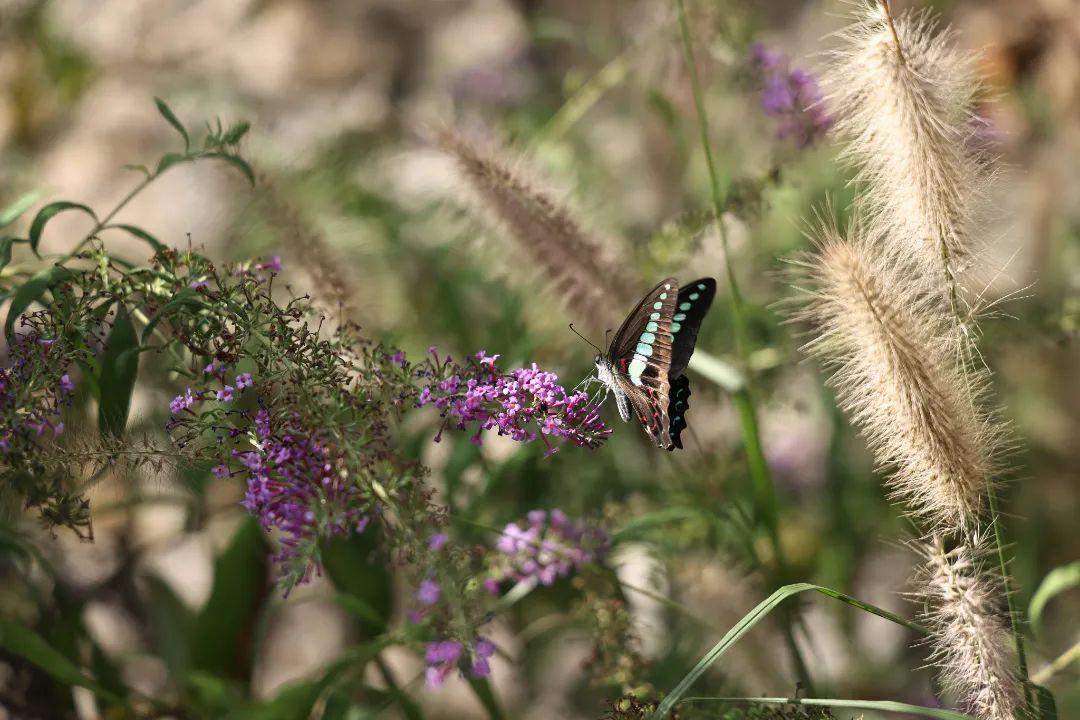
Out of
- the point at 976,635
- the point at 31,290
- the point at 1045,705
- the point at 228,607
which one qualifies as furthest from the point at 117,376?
the point at 1045,705

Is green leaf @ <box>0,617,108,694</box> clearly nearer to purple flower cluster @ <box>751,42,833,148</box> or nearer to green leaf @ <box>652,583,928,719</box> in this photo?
green leaf @ <box>652,583,928,719</box>

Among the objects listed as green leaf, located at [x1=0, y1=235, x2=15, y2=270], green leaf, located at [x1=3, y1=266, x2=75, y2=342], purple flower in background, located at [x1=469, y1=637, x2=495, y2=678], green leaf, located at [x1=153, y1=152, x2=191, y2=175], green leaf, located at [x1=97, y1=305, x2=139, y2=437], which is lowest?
purple flower in background, located at [x1=469, y1=637, x2=495, y2=678]

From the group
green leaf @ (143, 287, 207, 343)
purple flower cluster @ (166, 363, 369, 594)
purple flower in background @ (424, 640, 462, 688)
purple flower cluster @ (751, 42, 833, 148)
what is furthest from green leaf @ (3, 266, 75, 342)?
purple flower cluster @ (751, 42, 833, 148)

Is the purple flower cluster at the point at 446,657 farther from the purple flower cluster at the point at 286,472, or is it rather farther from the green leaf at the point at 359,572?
the green leaf at the point at 359,572

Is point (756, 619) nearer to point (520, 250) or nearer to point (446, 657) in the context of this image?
point (446, 657)

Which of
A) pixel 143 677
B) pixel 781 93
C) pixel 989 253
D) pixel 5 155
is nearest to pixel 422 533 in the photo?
pixel 989 253

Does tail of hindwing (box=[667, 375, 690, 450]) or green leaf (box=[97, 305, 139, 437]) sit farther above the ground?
green leaf (box=[97, 305, 139, 437])
